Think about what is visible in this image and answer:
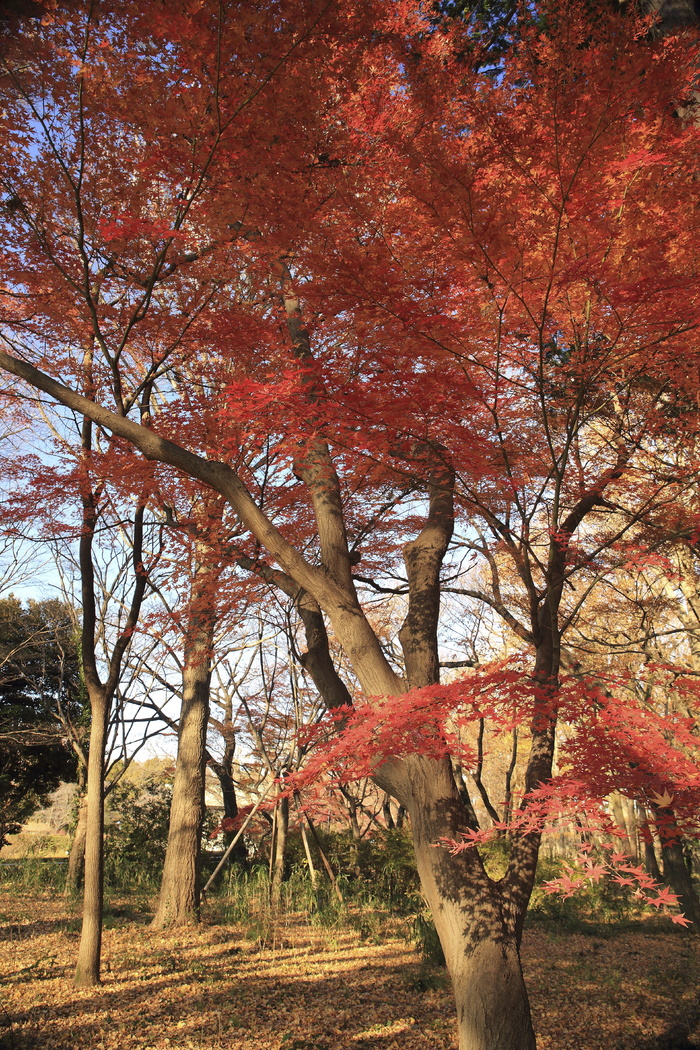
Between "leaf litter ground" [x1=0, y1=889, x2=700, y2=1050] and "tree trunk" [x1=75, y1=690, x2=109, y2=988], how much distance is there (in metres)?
0.20

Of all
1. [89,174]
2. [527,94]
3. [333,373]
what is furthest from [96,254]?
[527,94]

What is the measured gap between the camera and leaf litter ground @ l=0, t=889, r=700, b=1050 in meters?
4.93

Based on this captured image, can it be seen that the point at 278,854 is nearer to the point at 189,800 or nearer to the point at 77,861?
the point at 189,800

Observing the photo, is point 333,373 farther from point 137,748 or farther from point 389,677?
point 137,748

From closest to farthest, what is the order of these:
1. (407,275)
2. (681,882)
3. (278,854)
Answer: (407,275), (278,854), (681,882)

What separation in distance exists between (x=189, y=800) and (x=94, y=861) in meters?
3.47

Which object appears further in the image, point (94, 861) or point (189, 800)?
point (189, 800)

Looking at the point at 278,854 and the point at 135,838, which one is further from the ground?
the point at 135,838

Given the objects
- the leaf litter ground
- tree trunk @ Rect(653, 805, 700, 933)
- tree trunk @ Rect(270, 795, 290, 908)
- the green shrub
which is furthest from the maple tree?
the green shrub

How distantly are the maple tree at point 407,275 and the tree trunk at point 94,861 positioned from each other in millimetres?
2439

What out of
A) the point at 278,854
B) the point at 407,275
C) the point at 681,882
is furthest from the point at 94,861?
the point at 681,882

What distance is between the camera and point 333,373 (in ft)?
18.6

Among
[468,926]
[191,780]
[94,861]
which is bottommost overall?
[468,926]

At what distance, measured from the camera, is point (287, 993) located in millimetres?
5914
